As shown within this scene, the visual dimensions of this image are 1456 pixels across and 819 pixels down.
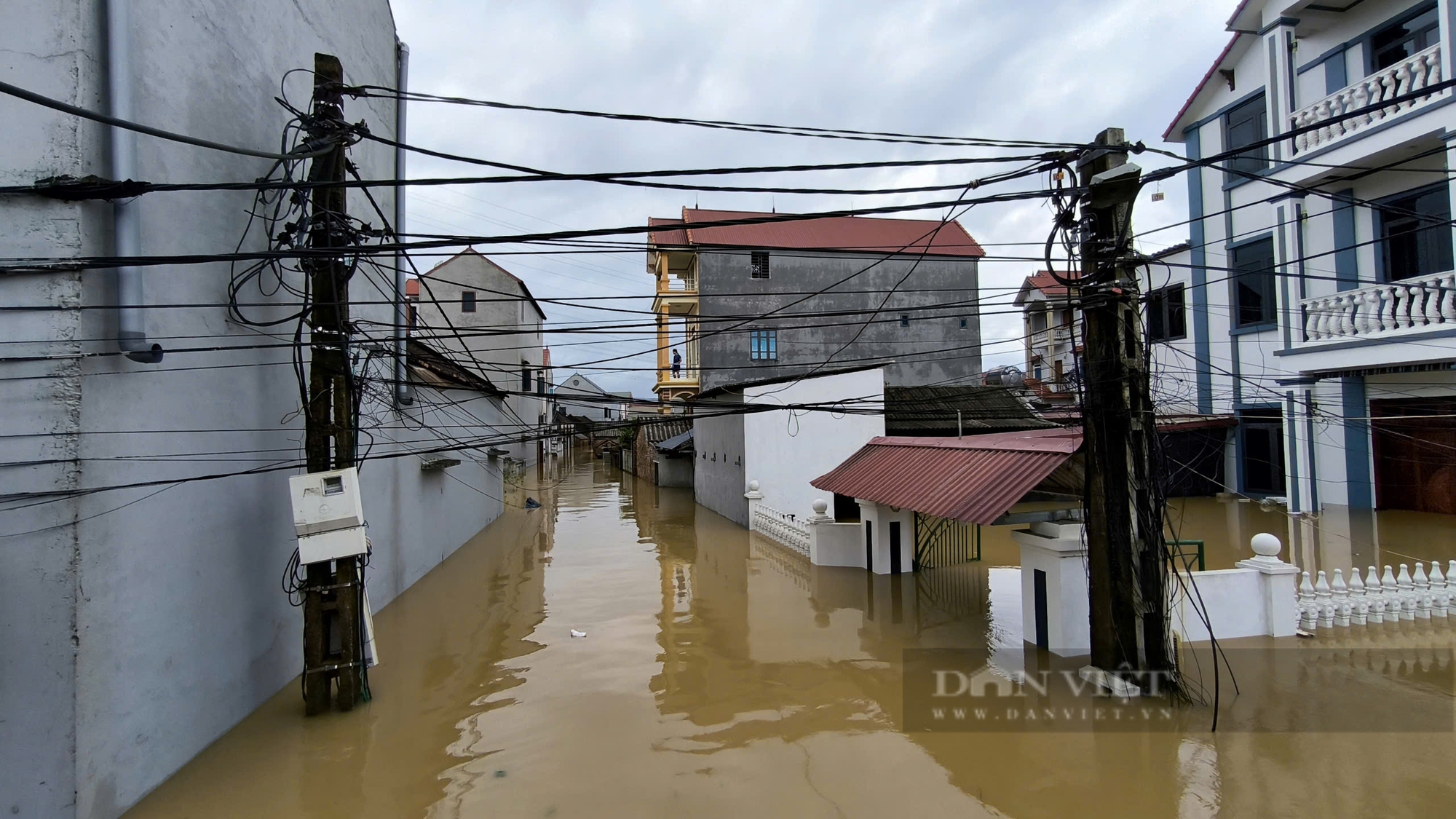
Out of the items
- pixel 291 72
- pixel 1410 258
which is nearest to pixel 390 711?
pixel 291 72

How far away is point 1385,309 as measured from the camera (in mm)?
12719

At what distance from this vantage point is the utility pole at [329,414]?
685cm

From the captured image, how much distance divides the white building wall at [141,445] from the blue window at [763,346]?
22400mm

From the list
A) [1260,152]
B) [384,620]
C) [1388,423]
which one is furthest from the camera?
[1260,152]

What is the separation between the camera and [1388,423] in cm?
1473

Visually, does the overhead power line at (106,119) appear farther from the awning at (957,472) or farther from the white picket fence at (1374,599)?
the white picket fence at (1374,599)

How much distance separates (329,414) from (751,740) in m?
5.24

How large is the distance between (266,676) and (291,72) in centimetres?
709

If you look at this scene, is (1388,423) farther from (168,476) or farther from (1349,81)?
(168,476)

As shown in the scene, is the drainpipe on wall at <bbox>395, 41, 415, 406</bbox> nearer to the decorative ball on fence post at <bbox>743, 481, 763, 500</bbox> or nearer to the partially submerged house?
the decorative ball on fence post at <bbox>743, 481, 763, 500</bbox>

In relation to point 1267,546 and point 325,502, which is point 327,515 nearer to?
point 325,502

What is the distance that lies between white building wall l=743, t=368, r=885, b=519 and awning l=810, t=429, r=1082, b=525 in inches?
103

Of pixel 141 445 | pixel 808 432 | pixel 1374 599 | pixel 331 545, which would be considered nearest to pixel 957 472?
pixel 1374 599

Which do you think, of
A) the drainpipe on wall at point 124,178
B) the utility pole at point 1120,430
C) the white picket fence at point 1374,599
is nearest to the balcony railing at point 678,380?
the white picket fence at point 1374,599
